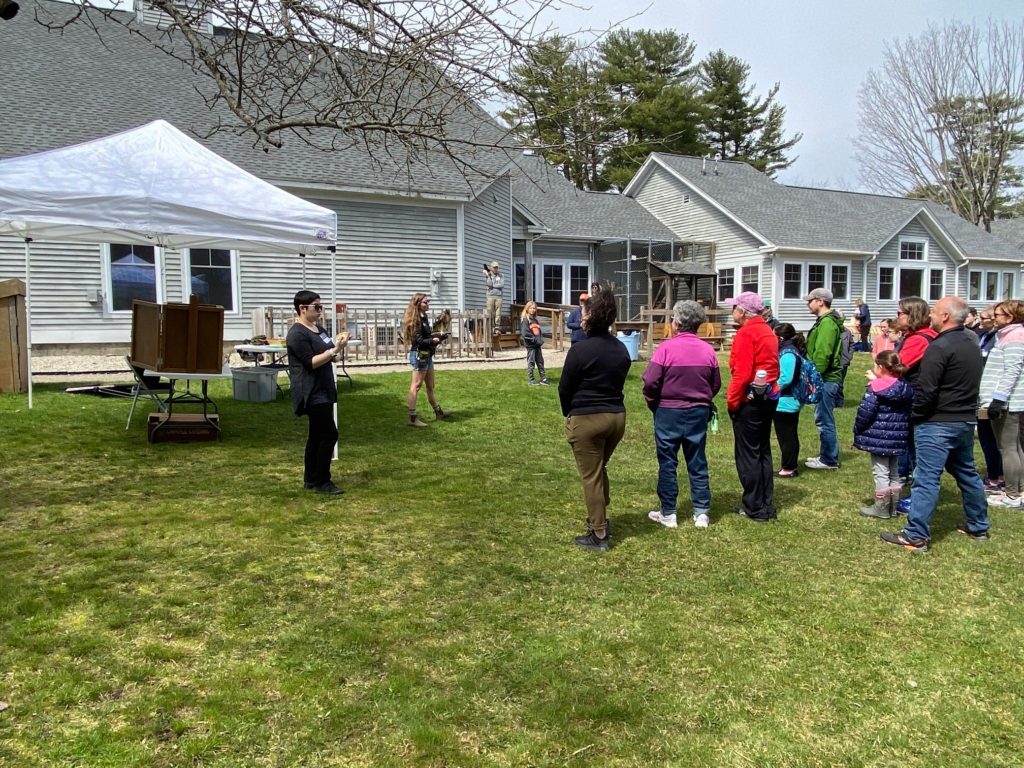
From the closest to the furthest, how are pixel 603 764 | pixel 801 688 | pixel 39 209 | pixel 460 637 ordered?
pixel 603 764, pixel 801 688, pixel 460 637, pixel 39 209

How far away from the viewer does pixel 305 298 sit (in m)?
5.67

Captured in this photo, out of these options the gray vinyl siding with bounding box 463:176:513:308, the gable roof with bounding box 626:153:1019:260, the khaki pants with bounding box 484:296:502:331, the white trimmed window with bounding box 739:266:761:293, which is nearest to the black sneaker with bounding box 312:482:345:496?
the khaki pants with bounding box 484:296:502:331

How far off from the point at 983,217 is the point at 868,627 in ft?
134

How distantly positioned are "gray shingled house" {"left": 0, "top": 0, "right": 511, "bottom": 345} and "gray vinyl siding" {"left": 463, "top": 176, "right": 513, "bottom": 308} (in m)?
0.07

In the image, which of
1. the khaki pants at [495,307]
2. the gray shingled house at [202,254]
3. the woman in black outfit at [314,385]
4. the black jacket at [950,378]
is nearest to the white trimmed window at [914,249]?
the gray shingled house at [202,254]

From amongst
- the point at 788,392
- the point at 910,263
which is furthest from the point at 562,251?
the point at 788,392

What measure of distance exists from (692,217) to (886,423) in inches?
965

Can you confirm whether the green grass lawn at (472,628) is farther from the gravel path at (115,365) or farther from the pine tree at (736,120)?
the pine tree at (736,120)

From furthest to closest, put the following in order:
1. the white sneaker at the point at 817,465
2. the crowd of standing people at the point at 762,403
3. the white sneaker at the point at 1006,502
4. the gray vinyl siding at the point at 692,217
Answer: the gray vinyl siding at the point at 692,217 < the white sneaker at the point at 817,465 < the white sneaker at the point at 1006,502 < the crowd of standing people at the point at 762,403

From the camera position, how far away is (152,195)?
6625 millimetres

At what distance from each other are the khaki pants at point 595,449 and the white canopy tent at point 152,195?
3.46 metres

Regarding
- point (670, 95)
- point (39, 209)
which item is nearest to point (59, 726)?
point (39, 209)

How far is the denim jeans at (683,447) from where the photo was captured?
514 centimetres

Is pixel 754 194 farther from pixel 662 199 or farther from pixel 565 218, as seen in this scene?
pixel 565 218
